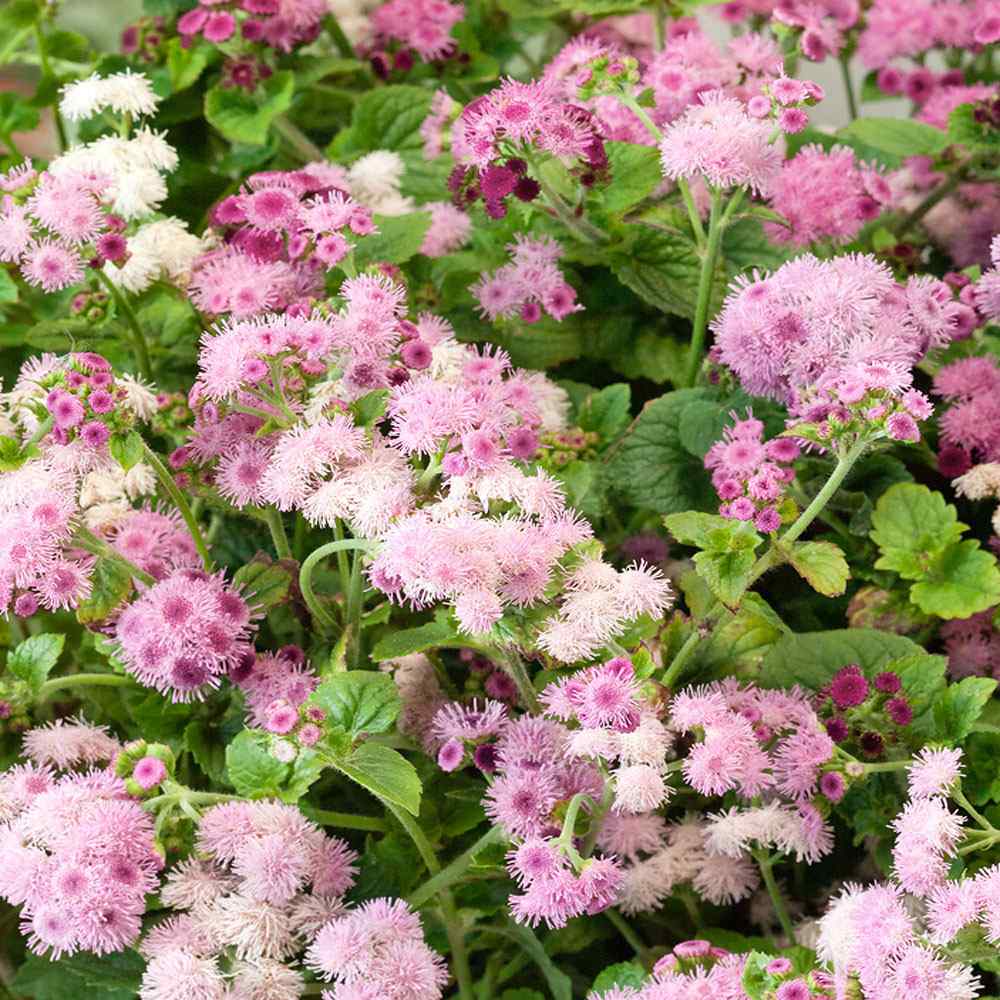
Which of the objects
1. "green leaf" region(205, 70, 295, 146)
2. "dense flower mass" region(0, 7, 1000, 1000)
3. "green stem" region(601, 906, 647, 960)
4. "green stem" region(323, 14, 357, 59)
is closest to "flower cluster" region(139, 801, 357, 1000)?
"dense flower mass" region(0, 7, 1000, 1000)

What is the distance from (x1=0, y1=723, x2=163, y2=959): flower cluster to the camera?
89cm

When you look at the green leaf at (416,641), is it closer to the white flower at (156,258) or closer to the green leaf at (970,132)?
the white flower at (156,258)

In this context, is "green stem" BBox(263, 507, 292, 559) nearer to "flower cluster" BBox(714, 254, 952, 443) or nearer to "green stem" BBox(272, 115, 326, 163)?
"flower cluster" BBox(714, 254, 952, 443)

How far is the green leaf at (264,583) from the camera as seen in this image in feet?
3.41

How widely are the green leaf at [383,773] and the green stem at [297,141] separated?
79 centimetres

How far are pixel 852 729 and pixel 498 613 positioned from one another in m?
0.32

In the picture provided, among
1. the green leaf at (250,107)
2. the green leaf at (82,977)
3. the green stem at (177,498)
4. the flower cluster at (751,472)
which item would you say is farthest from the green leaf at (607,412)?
the green leaf at (82,977)

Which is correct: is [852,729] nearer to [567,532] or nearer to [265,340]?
[567,532]

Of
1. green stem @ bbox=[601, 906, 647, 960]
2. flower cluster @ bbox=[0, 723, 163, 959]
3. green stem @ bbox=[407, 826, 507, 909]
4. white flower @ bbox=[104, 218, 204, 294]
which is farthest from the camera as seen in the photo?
white flower @ bbox=[104, 218, 204, 294]

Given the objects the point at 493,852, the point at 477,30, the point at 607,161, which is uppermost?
the point at 607,161

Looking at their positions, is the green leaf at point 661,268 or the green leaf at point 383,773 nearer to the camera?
the green leaf at point 383,773

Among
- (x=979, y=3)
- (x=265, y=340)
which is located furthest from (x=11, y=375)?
(x=979, y=3)

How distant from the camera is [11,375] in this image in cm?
146

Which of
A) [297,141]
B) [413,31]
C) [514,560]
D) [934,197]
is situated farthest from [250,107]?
[514,560]
